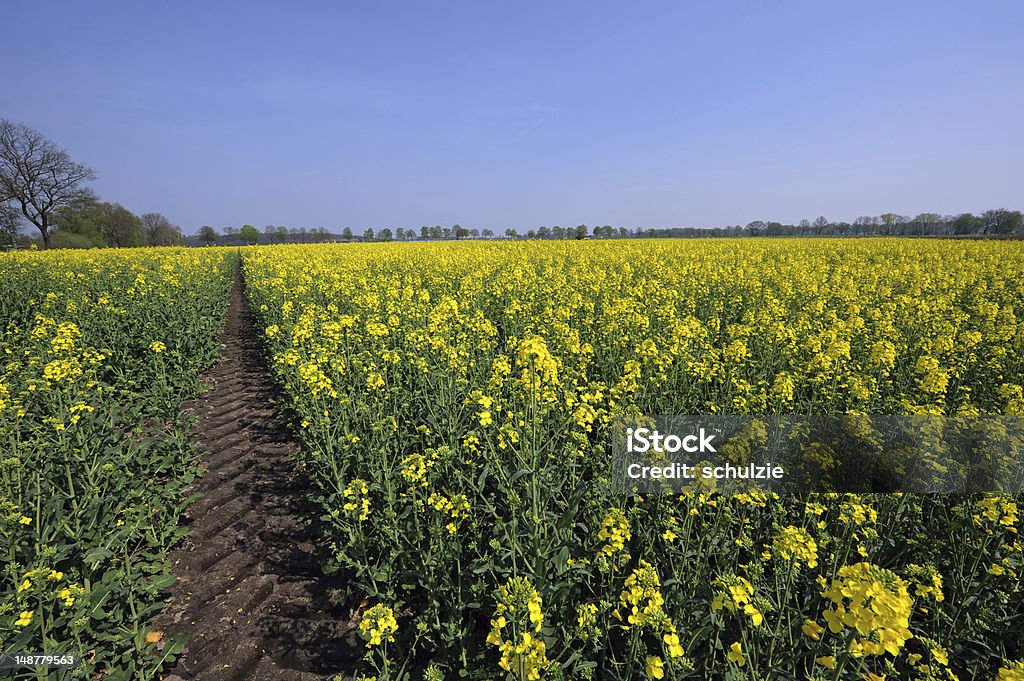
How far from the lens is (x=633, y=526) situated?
348cm

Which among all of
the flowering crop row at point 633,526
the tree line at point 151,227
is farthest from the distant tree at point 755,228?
the flowering crop row at point 633,526

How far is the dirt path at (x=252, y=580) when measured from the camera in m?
3.04

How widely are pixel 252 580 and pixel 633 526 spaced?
3.42 meters

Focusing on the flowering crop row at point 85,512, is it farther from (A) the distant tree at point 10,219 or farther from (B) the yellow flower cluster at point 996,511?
(A) the distant tree at point 10,219

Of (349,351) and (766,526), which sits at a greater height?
(349,351)

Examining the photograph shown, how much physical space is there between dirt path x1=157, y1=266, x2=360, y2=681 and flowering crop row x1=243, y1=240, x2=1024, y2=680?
1.14ft

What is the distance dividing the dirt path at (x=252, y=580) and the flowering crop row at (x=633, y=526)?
0.35 metres

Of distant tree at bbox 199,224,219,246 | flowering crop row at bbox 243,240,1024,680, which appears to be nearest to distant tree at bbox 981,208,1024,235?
flowering crop row at bbox 243,240,1024,680

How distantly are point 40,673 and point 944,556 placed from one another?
638 cm

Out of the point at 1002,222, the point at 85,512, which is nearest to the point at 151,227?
the point at 85,512

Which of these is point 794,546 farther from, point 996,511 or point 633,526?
point 996,511

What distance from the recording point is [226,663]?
302 cm

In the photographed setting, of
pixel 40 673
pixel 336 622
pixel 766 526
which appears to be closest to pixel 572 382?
pixel 766 526

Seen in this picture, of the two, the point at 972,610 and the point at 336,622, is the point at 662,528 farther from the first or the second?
the point at 336,622
